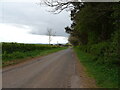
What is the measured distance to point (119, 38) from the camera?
1104 centimetres

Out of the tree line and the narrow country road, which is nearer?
the narrow country road

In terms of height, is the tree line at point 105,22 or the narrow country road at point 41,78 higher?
the tree line at point 105,22

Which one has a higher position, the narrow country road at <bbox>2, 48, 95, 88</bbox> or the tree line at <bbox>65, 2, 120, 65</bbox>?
the tree line at <bbox>65, 2, 120, 65</bbox>

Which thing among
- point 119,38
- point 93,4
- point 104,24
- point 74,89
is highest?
point 93,4

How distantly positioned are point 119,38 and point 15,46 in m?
26.0

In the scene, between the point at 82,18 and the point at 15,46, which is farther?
the point at 15,46

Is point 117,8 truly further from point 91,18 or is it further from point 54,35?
point 54,35

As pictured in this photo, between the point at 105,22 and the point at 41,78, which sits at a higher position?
the point at 105,22

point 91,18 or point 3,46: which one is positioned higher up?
point 91,18

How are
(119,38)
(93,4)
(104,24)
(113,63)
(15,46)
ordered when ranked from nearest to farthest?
(119,38) < (113,63) < (93,4) < (104,24) < (15,46)

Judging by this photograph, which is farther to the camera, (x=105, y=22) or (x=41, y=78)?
(x=105, y=22)

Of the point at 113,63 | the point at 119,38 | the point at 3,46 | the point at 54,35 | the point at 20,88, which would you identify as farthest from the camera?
the point at 54,35

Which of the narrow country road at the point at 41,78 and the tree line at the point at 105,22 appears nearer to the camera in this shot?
the narrow country road at the point at 41,78

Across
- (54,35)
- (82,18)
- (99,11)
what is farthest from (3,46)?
(54,35)
